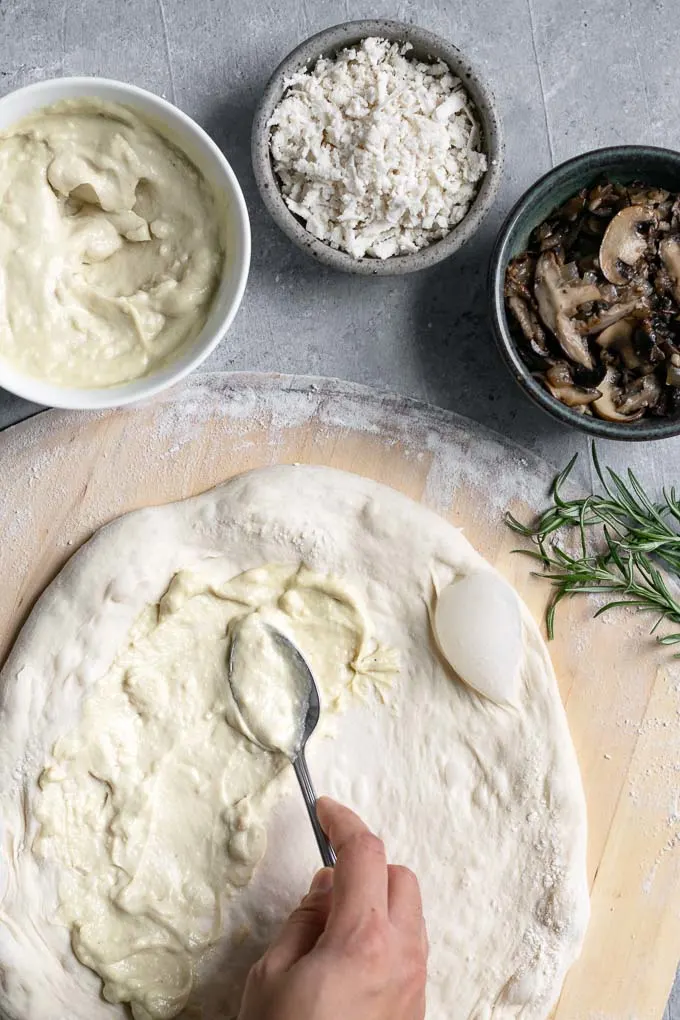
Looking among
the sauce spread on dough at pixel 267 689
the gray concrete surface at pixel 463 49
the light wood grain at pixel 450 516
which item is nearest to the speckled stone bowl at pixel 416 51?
the gray concrete surface at pixel 463 49

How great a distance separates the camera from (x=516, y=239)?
56.2 inches

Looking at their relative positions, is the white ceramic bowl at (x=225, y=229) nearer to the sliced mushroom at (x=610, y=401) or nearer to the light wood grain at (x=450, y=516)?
the light wood grain at (x=450, y=516)

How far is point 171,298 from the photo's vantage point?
1346 mm

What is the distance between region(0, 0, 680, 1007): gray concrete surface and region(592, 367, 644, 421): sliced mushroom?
13 centimetres

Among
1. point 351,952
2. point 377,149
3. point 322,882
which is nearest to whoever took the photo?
point 351,952

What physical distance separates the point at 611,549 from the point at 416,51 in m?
0.88

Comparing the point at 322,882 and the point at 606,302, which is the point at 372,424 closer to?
the point at 606,302

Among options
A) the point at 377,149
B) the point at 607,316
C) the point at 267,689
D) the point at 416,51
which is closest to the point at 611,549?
the point at 607,316

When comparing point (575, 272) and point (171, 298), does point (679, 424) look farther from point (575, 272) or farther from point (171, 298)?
point (171, 298)

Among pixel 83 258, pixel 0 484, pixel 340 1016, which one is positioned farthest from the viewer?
pixel 0 484

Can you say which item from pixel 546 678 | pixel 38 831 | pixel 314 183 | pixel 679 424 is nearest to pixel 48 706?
pixel 38 831

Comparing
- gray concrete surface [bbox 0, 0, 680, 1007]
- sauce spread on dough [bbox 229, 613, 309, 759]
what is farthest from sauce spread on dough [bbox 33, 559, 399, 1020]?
gray concrete surface [bbox 0, 0, 680, 1007]

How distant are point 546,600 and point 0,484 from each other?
3.10 ft

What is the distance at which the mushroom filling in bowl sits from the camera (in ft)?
4.64
